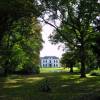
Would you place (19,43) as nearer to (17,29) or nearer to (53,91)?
(17,29)

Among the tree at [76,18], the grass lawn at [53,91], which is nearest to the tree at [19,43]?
the tree at [76,18]

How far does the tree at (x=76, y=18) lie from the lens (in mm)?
45875

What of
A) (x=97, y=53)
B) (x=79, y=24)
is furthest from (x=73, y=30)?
(x=97, y=53)

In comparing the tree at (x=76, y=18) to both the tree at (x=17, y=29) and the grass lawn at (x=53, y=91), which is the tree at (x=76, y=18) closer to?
the tree at (x=17, y=29)

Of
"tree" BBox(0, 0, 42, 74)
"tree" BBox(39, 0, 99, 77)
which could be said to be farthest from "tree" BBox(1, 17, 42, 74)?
"tree" BBox(39, 0, 99, 77)

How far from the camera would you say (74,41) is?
186ft

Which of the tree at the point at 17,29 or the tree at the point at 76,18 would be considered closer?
the tree at the point at 17,29

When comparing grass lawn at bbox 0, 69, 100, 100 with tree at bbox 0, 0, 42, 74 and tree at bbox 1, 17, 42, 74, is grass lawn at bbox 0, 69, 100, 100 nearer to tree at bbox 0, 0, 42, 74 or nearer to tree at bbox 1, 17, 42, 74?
tree at bbox 0, 0, 42, 74

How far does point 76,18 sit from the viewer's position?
169 ft

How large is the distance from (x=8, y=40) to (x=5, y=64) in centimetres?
416

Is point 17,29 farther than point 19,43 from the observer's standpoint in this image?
No

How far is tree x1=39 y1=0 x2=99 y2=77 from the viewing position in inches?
1806

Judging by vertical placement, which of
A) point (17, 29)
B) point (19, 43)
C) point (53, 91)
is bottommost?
point (53, 91)

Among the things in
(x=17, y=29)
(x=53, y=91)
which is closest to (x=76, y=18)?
(x=17, y=29)
